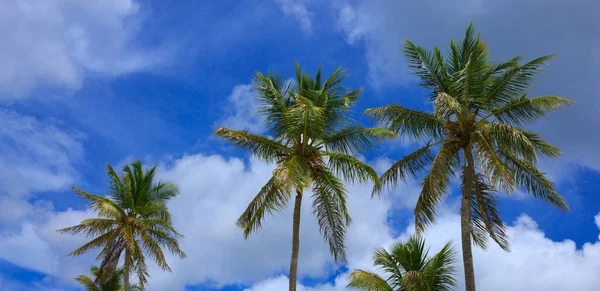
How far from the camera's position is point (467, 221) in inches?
722

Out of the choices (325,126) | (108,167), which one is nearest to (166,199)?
(108,167)

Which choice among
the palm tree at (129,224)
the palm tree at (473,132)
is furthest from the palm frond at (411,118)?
the palm tree at (129,224)

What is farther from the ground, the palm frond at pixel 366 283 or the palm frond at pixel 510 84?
the palm frond at pixel 510 84

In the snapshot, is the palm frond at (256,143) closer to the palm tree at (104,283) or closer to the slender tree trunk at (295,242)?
the slender tree trunk at (295,242)

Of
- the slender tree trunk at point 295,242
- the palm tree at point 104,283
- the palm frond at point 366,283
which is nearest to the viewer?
the slender tree trunk at point 295,242

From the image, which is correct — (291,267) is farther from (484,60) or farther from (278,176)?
(484,60)

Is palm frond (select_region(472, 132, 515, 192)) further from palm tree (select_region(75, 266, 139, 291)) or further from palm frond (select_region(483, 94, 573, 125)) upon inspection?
palm tree (select_region(75, 266, 139, 291))

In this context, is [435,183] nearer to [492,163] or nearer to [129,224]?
[492,163]

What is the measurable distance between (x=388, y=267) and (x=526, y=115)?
7.68 metres

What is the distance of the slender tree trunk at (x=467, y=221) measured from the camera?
17.4 metres

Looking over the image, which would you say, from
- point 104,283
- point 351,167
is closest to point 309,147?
point 351,167

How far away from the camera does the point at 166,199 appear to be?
98.7 feet

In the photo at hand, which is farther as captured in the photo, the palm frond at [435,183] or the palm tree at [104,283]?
the palm tree at [104,283]

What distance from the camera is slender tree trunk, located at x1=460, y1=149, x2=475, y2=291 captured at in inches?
684
